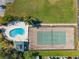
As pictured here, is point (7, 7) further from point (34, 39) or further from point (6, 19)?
point (34, 39)

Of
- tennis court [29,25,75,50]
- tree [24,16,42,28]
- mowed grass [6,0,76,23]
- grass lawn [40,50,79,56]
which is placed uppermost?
mowed grass [6,0,76,23]

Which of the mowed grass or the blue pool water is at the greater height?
the mowed grass

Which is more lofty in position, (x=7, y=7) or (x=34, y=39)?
(x=7, y=7)

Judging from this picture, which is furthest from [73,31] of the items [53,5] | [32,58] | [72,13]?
[32,58]

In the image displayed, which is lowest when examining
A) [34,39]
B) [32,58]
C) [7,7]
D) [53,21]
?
[32,58]

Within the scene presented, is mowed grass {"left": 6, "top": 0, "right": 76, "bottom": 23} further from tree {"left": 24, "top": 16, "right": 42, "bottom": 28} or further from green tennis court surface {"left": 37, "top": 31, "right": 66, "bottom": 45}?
green tennis court surface {"left": 37, "top": 31, "right": 66, "bottom": 45}

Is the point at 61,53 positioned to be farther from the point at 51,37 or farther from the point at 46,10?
the point at 46,10

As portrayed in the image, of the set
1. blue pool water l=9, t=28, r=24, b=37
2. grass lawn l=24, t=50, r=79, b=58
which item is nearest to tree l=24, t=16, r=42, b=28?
blue pool water l=9, t=28, r=24, b=37
